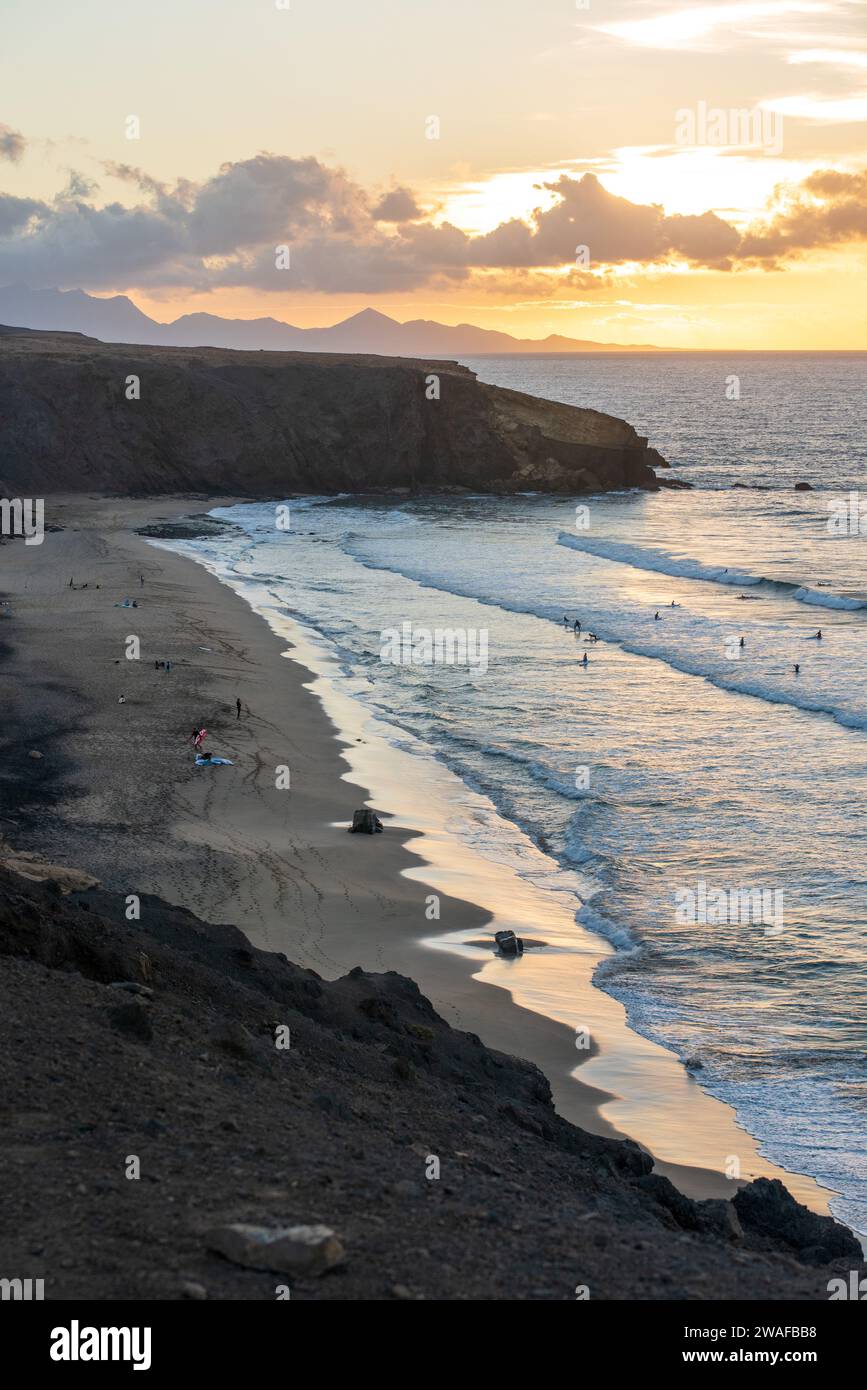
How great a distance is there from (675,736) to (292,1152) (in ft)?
74.1

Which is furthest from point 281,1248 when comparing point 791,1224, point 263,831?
point 263,831

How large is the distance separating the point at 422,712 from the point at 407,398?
66968 mm

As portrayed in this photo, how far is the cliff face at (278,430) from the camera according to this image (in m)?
87.9

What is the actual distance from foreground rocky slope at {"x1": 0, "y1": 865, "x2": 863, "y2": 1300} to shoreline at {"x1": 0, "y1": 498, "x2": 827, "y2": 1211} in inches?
74.2


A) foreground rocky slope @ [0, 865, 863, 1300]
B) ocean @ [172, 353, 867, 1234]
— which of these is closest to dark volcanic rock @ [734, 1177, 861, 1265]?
foreground rocky slope @ [0, 865, 863, 1300]

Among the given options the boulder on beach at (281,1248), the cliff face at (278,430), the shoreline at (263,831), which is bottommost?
the shoreline at (263,831)

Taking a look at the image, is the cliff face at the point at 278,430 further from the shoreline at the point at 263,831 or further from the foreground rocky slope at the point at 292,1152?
the foreground rocky slope at the point at 292,1152

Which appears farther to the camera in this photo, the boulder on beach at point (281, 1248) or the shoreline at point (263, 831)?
the shoreline at point (263, 831)

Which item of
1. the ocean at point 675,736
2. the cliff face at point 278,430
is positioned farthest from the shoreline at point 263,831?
the cliff face at point 278,430

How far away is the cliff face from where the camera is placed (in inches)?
3460

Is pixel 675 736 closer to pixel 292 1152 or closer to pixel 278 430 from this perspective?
pixel 292 1152

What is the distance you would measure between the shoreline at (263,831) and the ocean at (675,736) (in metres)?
1.27

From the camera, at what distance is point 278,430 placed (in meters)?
95.4
